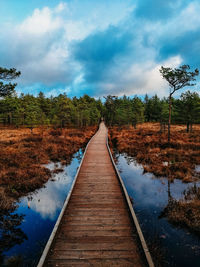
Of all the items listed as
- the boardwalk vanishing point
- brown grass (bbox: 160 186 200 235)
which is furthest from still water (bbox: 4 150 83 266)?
brown grass (bbox: 160 186 200 235)

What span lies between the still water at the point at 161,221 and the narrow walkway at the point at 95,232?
122 cm

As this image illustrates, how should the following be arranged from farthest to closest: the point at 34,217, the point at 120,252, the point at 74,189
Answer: the point at 74,189, the point at 34,217, the point at 120,252

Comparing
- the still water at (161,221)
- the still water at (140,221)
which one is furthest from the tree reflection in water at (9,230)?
the still water at (161,221)

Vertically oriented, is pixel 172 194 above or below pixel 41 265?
below

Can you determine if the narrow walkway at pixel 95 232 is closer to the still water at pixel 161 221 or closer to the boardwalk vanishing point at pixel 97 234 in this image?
the boardwalk vanishing point at pixel 97 234

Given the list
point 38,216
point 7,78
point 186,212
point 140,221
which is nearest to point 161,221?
point 140,221

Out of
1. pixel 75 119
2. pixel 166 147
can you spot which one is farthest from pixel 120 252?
pixel 75 119

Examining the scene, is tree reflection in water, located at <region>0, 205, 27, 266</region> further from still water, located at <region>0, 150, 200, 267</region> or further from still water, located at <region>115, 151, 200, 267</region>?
still water, located at <region>115, 151, 200, 267</region>

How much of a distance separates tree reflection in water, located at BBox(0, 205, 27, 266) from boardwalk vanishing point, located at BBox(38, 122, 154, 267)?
2033mm

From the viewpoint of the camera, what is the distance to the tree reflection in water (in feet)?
17.6

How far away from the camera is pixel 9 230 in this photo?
6.13 metres

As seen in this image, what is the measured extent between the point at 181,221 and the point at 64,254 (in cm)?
514

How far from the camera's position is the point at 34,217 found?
7152mm

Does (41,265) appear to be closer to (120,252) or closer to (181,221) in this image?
(120,252)
